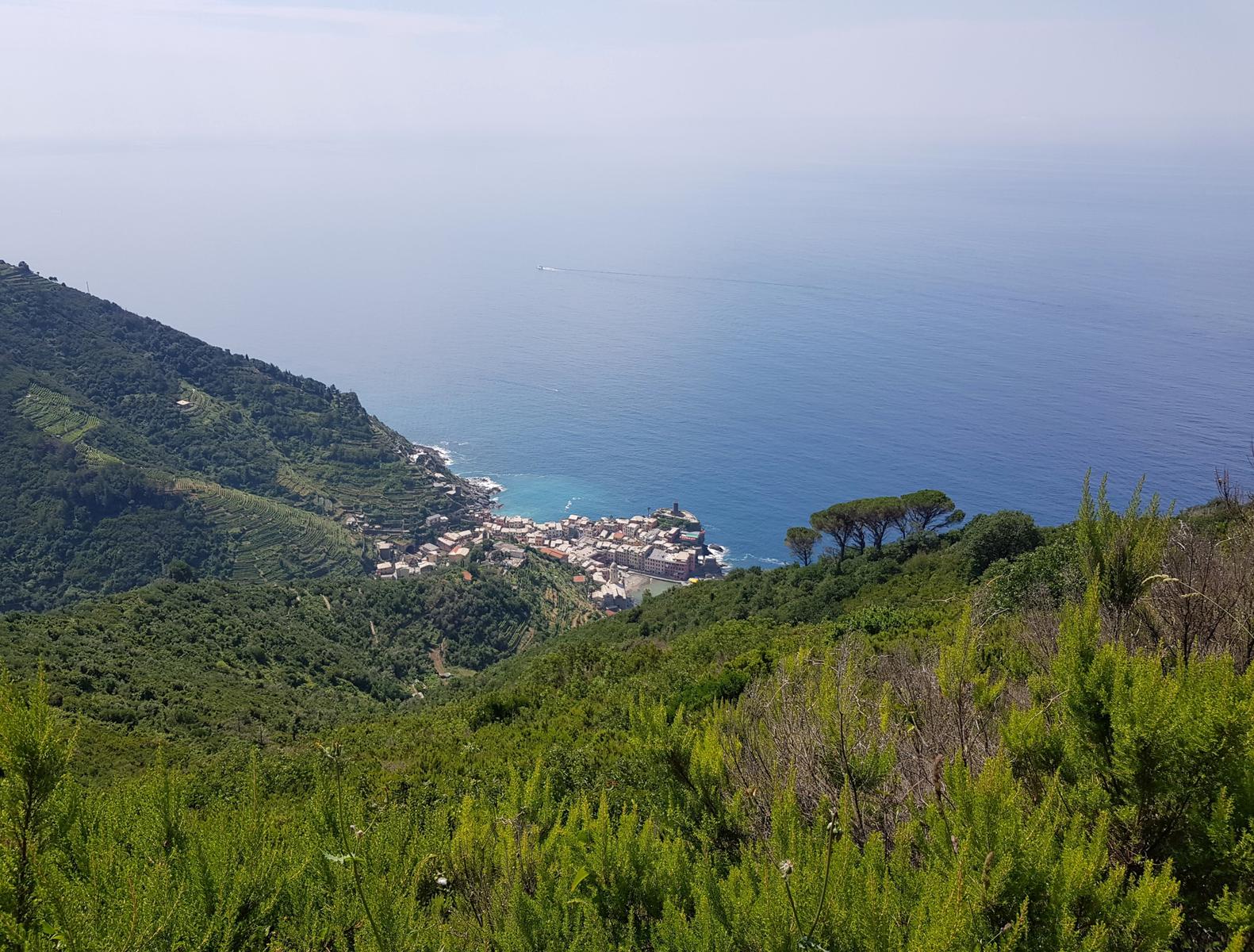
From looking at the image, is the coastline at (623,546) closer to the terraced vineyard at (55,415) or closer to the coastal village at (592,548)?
the coastal village at (592,548)

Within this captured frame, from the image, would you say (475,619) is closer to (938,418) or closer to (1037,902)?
(1037,902)

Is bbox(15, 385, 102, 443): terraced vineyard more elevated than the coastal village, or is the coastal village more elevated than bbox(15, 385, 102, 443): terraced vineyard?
bbox(15, 385, 102, 443): terraced vineyard

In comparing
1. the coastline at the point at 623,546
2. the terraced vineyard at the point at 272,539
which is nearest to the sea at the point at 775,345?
the coastline at the point at 623,546

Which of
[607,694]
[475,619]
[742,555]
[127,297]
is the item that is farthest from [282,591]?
[127,297]

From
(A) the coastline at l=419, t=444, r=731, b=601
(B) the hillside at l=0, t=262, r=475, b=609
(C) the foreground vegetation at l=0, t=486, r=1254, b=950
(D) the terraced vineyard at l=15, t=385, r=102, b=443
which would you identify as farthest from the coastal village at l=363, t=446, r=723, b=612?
(C) the foreground vegetation at l=0, t=486, r=1254, b=950

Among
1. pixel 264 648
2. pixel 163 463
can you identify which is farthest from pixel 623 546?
pixel 163 463

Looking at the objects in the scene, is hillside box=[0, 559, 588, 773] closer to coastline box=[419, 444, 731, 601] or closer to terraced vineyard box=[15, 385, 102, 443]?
coastline box=[419, 444, 731, 601]
